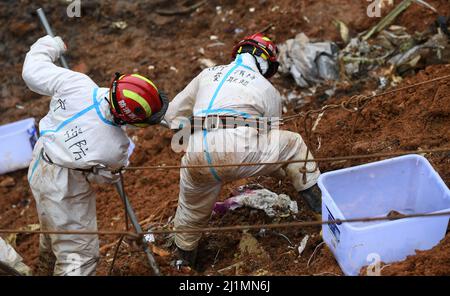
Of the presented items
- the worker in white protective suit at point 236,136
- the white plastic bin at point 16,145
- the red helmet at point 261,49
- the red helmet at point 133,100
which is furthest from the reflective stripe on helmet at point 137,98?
the white plastic bin at point 16,145

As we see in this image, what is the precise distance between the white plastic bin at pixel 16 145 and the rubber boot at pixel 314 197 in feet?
12.9

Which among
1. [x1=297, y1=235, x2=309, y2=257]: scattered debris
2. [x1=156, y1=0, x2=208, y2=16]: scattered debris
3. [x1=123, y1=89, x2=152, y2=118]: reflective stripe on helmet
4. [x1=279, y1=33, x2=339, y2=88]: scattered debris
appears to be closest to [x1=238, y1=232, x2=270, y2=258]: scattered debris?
[x1=297, y1=235, x2=309, y2=257]: scattered debris

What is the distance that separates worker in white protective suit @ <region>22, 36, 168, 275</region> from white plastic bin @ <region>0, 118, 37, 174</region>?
2.55m

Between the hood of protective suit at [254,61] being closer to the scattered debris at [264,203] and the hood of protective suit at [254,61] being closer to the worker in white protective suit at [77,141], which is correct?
the worker in white protective suit at [77,141]

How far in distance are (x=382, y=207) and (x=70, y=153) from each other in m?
2.45

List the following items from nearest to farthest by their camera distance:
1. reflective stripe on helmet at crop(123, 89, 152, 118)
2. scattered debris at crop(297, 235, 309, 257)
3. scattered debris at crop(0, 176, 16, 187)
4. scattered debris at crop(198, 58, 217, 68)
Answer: reflective stripe on helmet at crop(123, 89, 152, 118) → scattered debris at crop(297, 235, 309, 257) → scattered debris at crop(0, 176, 16, 187) → scattered debris at crop(198, 58, 217, 68)

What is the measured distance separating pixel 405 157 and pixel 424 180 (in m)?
0.22

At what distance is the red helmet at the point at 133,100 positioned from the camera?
430cm

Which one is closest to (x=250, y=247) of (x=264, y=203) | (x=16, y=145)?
(x=264, y=203)

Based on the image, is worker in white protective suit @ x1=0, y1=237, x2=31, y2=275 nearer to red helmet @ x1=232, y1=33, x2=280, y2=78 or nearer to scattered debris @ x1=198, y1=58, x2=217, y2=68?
red helmet @ x1=232, y1=33, x2=280, y2=78

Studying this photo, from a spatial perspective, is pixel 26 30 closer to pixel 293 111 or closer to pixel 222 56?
pixel 222 56

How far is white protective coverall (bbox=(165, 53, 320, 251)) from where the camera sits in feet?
15.0

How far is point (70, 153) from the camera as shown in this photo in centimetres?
445

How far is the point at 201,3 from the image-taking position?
9383mm
